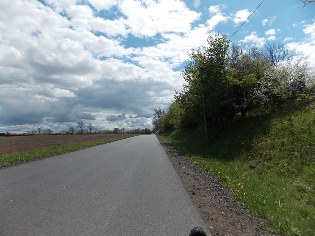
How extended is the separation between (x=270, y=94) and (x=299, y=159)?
40.5 feet

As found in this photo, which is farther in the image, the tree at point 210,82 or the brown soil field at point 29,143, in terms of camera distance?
the brown soil field at point 29,143

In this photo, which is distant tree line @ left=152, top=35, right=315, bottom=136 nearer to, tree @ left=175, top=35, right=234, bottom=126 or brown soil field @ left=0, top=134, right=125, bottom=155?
tree @ left=175, top=35, right=234, bottom=126

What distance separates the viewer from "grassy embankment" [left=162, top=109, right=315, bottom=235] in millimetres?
7696

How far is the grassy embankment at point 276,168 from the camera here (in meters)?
7.70

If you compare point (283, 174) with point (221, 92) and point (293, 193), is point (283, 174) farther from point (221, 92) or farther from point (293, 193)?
point (221, 92)

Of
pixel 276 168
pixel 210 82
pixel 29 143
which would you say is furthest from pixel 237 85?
pixel 29 143

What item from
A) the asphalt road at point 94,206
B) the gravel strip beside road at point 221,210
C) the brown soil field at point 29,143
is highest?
the brown soil field at point 29,143

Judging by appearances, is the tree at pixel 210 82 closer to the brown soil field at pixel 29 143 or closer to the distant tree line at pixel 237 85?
the distant tree line at pixel 237 85

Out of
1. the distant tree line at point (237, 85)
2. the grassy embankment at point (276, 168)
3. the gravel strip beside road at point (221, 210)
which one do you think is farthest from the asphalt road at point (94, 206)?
the distant tree line at point (237, 85)

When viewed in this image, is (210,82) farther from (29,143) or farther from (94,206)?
(29,143)

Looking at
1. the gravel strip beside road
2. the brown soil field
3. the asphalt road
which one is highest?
the brown soil field

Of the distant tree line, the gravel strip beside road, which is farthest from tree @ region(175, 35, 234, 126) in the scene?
the gravel strip beside road

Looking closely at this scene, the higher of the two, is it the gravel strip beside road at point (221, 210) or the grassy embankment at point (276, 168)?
the grassy embankment at point (276, 168)

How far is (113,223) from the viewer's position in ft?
22.0
